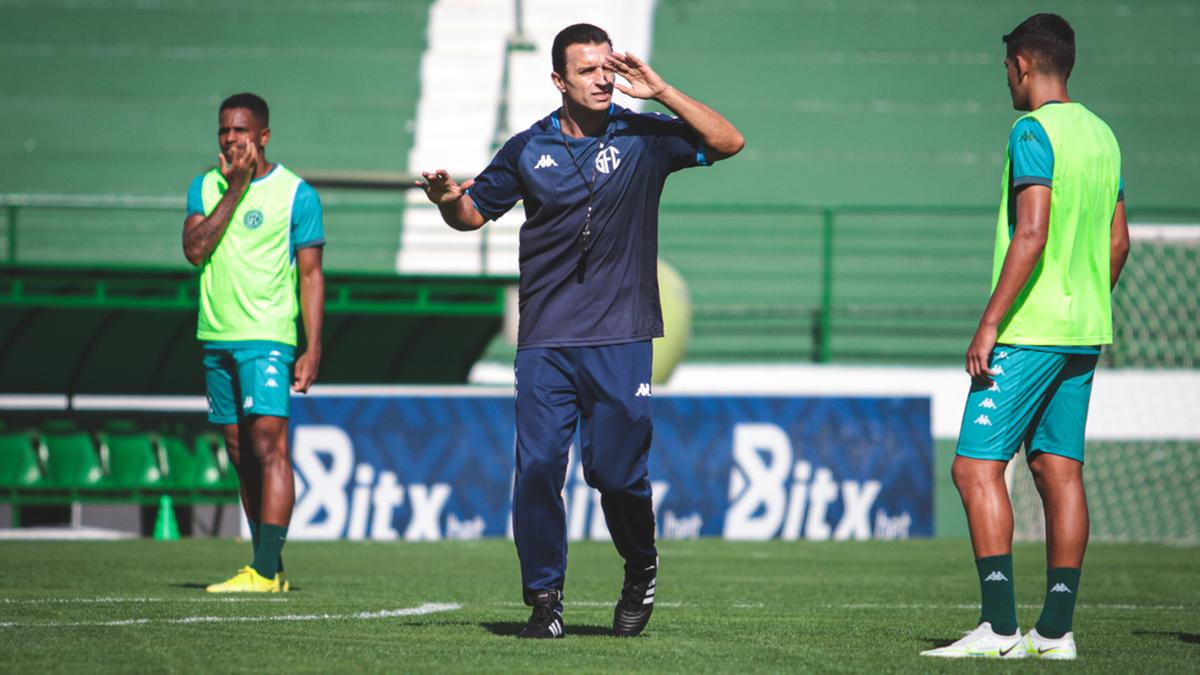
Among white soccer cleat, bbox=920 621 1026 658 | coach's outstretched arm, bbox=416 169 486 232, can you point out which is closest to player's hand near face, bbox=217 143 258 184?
coach's outstretched arm, bbox=416 169 486 232

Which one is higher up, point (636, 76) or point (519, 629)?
point (636, 76)

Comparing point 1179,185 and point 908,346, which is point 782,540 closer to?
point 908,346

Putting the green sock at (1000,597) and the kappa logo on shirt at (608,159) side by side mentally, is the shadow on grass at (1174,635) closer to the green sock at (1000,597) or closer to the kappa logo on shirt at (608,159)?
the green sock at (1000,597)

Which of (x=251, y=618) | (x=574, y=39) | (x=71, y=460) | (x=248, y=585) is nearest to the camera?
(x=574, y=39)

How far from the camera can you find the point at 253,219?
732 cm

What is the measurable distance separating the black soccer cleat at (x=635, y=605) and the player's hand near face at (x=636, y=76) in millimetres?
1497

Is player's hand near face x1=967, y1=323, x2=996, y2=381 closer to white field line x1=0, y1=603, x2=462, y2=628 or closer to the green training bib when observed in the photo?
white field line x1=0, y1=603, x2=462, y2=628

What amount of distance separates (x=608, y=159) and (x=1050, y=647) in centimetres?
198

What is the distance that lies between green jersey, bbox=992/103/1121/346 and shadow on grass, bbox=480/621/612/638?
161 cm

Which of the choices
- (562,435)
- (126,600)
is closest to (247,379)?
(126,600)

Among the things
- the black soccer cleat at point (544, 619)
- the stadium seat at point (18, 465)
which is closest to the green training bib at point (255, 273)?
the black soccer cleat at point (544, 619)

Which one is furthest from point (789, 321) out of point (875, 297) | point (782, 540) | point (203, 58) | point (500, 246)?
point (203, 58)

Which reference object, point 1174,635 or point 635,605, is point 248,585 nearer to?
point 635,605

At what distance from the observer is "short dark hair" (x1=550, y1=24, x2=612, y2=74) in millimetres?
5445
